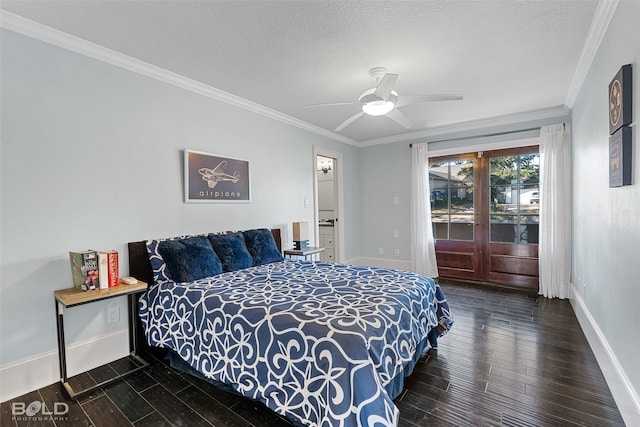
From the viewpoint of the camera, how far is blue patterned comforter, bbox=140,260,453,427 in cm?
142

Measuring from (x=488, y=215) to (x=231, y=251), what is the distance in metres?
3.80

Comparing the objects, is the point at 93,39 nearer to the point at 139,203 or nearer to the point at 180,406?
the point at 139,203

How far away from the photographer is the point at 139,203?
104 inches

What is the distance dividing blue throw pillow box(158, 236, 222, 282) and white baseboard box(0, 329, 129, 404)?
69cm

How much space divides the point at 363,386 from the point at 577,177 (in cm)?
362

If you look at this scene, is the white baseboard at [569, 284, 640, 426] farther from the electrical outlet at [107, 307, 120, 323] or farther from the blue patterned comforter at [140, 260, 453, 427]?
the electrical outlet at [107, 307, 120, 323]

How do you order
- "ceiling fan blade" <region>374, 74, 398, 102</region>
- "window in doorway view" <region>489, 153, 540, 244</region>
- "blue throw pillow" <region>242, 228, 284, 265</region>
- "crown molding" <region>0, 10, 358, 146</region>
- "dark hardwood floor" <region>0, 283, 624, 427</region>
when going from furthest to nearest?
"window in doorway view" <region>489, 153, 540, 244</region> < "blue throw pillow" <region>242, 228, 284, 265</region> < "ceiling fan blade" <region>374, 74, 398, 102</region> < "crown molding" <region>0, 10, 358, 146</region> < "dark hardwood floor" <region>0, 283, 624, 427</region>

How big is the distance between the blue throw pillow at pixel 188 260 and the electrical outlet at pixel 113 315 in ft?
1.63

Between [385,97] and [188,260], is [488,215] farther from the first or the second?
[188,260]

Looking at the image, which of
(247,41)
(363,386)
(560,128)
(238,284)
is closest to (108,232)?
(238,284)

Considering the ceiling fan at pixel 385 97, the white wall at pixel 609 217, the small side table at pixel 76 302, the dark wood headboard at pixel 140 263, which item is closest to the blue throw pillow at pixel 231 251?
the dark wood headboard at pixel 140 263

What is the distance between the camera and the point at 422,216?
5.00 metres

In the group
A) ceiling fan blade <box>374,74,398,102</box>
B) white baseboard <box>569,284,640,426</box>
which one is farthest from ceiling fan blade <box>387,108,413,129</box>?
white baseboard <box>569,284,640,426</box>

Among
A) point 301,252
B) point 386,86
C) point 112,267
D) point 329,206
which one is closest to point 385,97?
point 386,86
